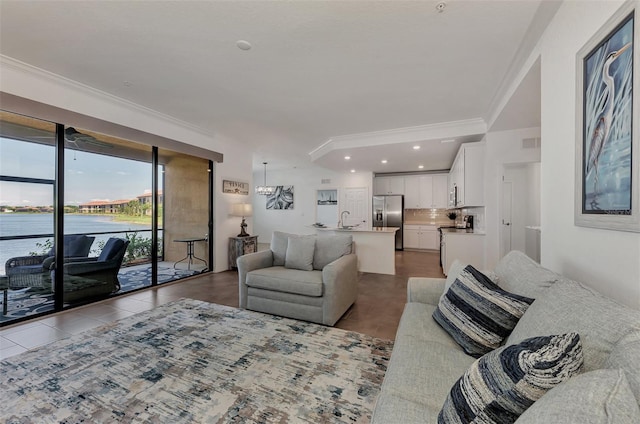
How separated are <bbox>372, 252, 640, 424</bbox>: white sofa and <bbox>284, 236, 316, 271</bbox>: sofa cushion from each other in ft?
5.27

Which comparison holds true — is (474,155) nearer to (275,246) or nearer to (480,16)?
(480,16)

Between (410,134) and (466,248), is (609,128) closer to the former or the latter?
(410,134)

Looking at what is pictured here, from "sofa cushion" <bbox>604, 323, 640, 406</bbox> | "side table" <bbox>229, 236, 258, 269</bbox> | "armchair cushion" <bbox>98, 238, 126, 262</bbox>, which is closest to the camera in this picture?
"sofa cushion" <bbox>604, 323, 640, 406</bbox>

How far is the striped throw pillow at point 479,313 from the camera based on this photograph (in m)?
1.30

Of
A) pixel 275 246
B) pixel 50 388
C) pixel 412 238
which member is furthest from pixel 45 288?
pixel 412 238

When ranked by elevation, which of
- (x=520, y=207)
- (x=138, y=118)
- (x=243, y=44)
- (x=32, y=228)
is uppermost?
(x=243, y=44)

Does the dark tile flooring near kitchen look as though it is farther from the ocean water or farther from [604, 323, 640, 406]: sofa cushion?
[604, 323, 640, 406]: sofa cushion

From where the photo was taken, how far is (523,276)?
4.88ft

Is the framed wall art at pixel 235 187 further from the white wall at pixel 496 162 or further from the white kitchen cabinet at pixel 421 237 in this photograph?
the white kitchen cabinet at pixel 421 237

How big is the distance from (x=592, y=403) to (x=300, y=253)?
288cm

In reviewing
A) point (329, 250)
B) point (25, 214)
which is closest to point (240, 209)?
point (329, 250)

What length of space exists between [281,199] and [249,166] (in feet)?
10.4

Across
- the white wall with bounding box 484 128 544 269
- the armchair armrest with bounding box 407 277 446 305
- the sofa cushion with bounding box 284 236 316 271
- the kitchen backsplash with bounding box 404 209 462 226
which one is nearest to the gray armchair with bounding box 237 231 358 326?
the sofa cushion with bounding box 284 236 316 271

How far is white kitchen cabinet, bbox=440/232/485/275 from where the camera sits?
14.2 feet
